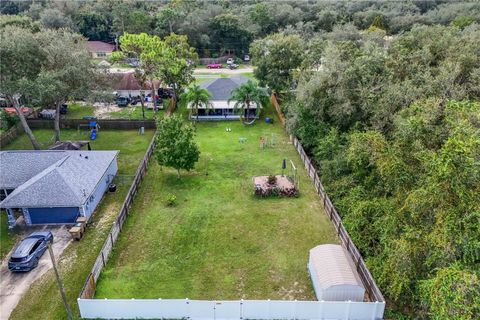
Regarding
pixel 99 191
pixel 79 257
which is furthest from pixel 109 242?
pixel 99 191

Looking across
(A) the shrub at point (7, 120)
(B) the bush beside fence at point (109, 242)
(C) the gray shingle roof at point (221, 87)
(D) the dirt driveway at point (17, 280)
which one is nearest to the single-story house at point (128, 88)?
(C) the gray shingle roof at point (221, 87)

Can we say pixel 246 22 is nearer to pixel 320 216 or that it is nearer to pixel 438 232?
pixel 320 216

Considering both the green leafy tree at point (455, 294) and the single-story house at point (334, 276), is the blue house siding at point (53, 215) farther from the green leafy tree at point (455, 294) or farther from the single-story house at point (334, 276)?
the green leafy tree at point (455, 294)

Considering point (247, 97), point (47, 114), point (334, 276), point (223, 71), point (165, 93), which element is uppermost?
point (247, 97)

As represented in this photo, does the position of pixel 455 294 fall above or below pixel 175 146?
above

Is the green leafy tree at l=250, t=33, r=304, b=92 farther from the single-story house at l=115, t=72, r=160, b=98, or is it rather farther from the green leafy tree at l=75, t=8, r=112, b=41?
the green leafy tree at l=75, t=8, r=112, b=41

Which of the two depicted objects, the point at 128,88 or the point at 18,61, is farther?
the point at 128,88

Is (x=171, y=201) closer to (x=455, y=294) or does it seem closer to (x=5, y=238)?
(x=5, y=238)

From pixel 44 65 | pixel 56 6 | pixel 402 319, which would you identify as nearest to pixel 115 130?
pixel 44 65
